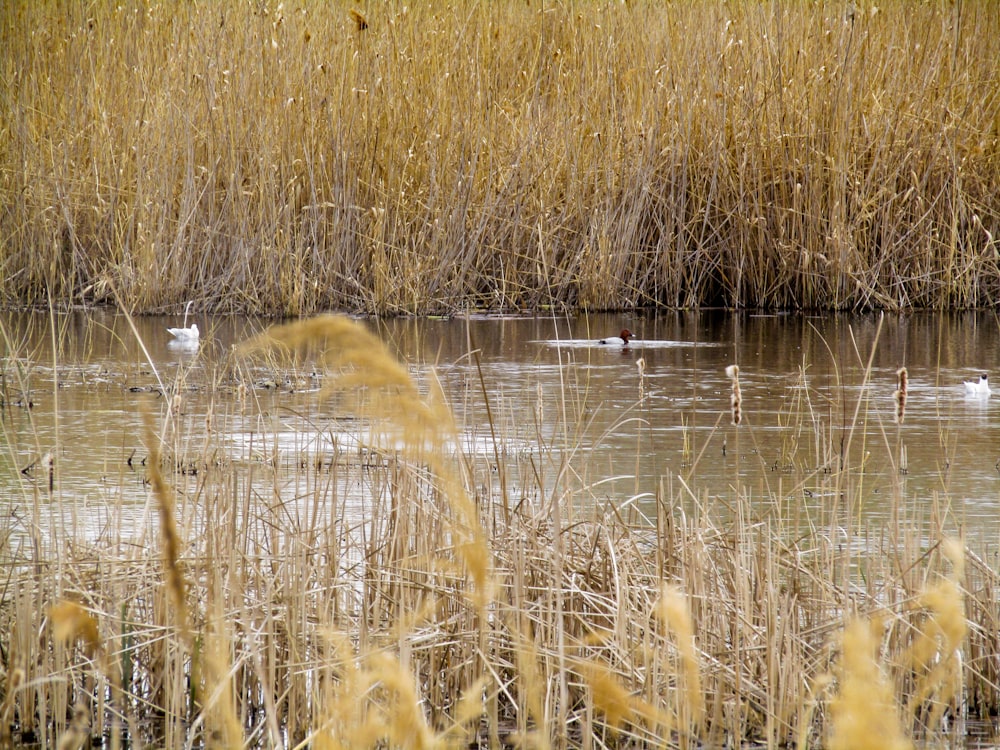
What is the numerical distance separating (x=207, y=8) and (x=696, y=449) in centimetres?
572

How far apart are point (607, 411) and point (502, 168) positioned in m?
3.83

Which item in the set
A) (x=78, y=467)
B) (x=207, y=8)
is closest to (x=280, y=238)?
(x=207, y=8)

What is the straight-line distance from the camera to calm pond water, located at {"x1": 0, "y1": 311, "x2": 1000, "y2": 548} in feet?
12.1

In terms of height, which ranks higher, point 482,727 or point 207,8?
point 207,8

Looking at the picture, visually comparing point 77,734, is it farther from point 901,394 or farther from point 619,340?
point 619,340

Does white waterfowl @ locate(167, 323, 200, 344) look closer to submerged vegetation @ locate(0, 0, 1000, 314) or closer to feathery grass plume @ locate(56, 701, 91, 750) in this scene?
submerged vegetation @ locate(0, 0, 1000, 314)

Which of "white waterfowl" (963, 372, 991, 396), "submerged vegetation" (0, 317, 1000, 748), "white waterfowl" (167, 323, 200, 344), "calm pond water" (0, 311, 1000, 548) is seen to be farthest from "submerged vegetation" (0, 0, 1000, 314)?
"submerged vegetation" (0, 317, 1000, 748)

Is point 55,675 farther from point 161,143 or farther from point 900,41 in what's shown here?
point 900,41

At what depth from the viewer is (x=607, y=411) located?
5.64 m

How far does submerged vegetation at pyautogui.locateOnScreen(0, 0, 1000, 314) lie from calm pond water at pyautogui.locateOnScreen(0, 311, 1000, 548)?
16.6 inches

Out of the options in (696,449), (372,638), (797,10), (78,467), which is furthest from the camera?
(797,10)

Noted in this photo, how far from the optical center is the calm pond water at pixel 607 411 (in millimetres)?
3674

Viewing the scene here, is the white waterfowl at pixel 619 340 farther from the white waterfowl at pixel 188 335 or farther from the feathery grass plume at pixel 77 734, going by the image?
the feathery grass plume at pixel 77 734

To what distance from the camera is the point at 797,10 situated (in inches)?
380
